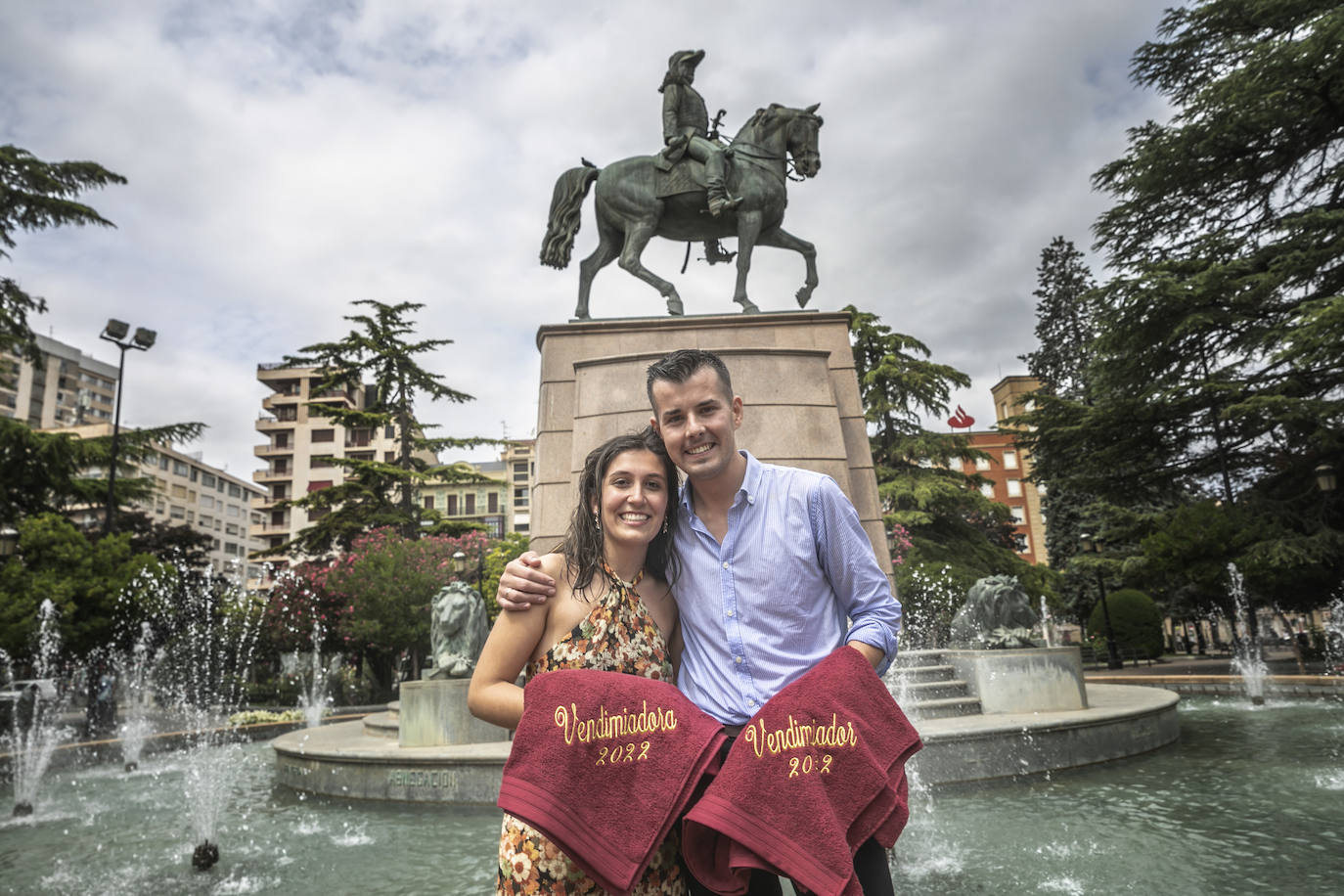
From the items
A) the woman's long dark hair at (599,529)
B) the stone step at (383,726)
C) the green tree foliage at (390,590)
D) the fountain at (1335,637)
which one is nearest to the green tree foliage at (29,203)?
the green tree foliage at (390,590)

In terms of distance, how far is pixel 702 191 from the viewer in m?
8.98

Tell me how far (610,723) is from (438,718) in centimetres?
654

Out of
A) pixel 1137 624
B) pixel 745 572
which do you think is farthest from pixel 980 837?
pixel 1137 624

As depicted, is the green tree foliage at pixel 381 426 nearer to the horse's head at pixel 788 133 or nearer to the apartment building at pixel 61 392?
the horse's head at pixel 788 133

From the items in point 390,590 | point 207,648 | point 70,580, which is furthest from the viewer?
point 207,648

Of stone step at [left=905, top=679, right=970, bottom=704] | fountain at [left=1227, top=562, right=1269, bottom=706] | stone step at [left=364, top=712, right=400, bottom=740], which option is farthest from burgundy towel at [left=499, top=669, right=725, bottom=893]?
fountain at [left=1227, top=562, right=1269, bottom=706]

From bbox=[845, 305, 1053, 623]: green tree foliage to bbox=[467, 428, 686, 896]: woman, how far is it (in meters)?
23.5

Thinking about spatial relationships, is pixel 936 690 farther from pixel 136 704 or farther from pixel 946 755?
pixel 136 704

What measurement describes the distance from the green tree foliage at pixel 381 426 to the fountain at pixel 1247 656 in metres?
23.2

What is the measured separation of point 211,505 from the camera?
253ft

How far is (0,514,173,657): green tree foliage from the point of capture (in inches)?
595

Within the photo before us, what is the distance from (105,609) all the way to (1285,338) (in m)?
23.9

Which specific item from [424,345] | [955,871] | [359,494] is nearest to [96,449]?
[359,494]

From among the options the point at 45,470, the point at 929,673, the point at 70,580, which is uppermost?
the point at 45,470
